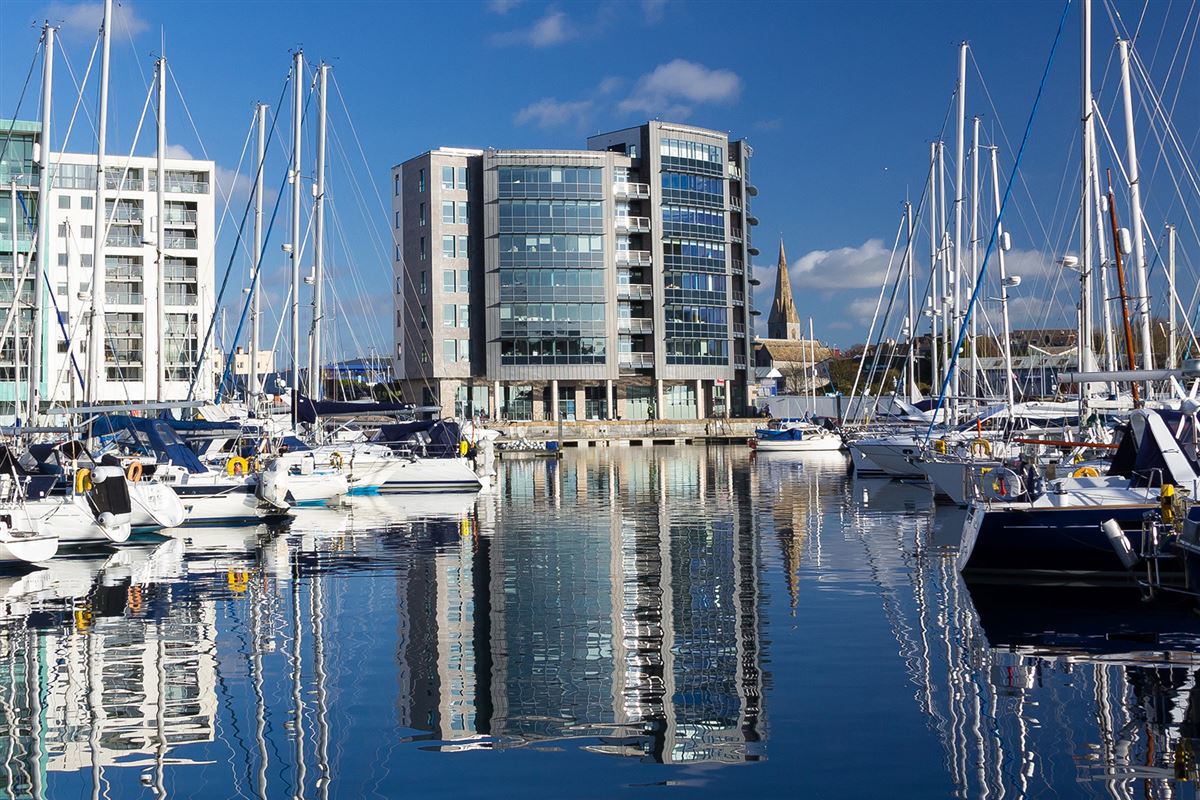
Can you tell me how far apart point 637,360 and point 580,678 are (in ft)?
308

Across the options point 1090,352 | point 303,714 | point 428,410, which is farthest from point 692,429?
point 303,714

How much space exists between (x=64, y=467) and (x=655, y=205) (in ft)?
264

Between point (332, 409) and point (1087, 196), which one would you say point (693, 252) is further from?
point (1087, 196)

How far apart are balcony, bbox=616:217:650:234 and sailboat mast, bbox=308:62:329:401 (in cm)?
5894

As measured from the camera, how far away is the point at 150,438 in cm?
3434

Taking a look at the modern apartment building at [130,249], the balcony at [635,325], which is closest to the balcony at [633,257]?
the balcony at [635,325]

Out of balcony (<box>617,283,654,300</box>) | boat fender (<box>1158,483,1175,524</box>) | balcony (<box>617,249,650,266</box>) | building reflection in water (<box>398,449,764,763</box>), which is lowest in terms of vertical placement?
building reflection in water (<box>398,449,764,763</box>)

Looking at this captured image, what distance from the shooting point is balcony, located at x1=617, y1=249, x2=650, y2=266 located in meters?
107

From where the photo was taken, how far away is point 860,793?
33.4ft

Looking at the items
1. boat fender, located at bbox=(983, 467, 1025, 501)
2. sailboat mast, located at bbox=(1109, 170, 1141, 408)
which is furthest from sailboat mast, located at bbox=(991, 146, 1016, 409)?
boat fender, located at bbox=(983, 467, 1025, 501)

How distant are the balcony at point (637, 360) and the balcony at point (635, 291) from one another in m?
4.83

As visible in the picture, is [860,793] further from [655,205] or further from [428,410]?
[655,205]

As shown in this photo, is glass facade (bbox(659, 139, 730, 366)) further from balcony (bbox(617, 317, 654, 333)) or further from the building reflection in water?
the building reflection in water

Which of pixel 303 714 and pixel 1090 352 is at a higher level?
pixel 1090 352
